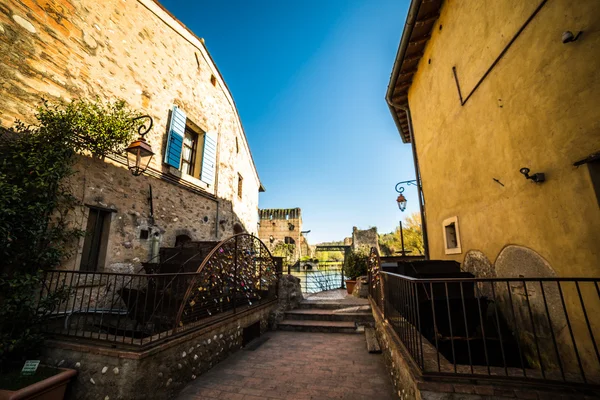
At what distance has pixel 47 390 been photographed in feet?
8.78

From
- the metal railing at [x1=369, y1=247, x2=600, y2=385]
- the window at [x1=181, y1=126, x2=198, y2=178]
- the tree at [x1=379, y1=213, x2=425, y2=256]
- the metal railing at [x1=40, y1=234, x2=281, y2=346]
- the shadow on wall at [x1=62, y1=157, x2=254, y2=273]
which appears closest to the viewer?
the metal railing at [x1=369, y1=247, x2=600, y2=385]

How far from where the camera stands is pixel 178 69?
301 inches

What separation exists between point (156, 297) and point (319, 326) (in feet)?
12.2

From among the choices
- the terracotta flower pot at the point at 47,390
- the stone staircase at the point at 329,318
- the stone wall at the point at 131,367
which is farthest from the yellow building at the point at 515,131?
the terracotta flower pot at the point at 47,390

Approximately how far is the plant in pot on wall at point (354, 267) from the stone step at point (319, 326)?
3372 mm

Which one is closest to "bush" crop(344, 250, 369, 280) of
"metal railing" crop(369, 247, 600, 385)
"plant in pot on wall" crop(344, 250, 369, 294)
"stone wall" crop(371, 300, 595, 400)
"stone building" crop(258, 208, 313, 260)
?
"plant in pot on wall" crop(344, 250, 369, 294)

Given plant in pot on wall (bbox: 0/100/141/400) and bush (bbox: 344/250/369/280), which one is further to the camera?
bush (bbox: 344/250/369/280)

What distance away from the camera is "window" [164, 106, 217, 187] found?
22.8 feet

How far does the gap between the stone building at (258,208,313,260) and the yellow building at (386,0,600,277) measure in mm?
16962

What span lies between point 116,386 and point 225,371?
5.03 ft

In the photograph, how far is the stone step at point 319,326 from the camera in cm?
568

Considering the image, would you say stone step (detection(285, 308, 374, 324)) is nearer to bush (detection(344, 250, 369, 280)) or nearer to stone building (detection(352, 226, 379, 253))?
bush (detection(344, 250, 369, 280))

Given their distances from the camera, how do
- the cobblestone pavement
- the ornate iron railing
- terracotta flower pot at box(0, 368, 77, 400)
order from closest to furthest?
terracotta flower pot at box(0, 368, 77, 400)
the cobblestone pavement
the ornate iron railing

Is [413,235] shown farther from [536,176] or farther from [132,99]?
[132,99]
